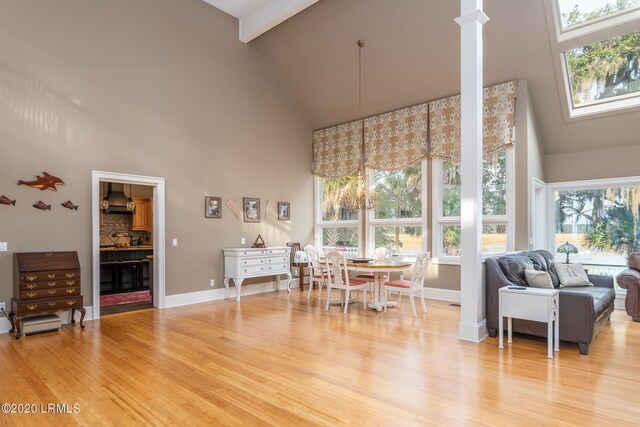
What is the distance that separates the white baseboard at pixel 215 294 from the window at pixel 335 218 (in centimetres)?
130

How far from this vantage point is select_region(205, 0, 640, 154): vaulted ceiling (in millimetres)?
5672

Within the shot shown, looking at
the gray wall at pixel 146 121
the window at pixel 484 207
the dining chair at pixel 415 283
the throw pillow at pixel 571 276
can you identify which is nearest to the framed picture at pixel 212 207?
the gray wall at pixel 146 121

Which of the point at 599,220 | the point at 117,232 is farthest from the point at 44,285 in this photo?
the point at 599,220

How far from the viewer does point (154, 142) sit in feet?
20.2

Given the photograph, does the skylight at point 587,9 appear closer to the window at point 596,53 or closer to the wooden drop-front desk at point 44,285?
the window at point 596,53

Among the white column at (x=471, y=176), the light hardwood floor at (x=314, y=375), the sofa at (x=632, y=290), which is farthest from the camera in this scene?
the sofa at (x=632, y=290)

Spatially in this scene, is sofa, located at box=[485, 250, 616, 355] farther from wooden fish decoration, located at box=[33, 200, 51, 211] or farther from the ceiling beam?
wooden fish decoration, located at box=[33, 200, 51, 211]

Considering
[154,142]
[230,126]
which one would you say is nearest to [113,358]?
[154,142]

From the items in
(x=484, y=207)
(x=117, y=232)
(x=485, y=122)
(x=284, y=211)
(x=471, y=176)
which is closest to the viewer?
(x=471, y=176)

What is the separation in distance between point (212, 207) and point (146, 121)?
A: 5.92 feet

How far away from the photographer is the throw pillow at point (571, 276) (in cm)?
523

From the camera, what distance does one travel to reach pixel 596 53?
18.3ft

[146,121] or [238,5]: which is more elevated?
[238,5]

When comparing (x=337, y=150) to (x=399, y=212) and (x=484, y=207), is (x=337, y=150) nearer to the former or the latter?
(x=399, y=212)
